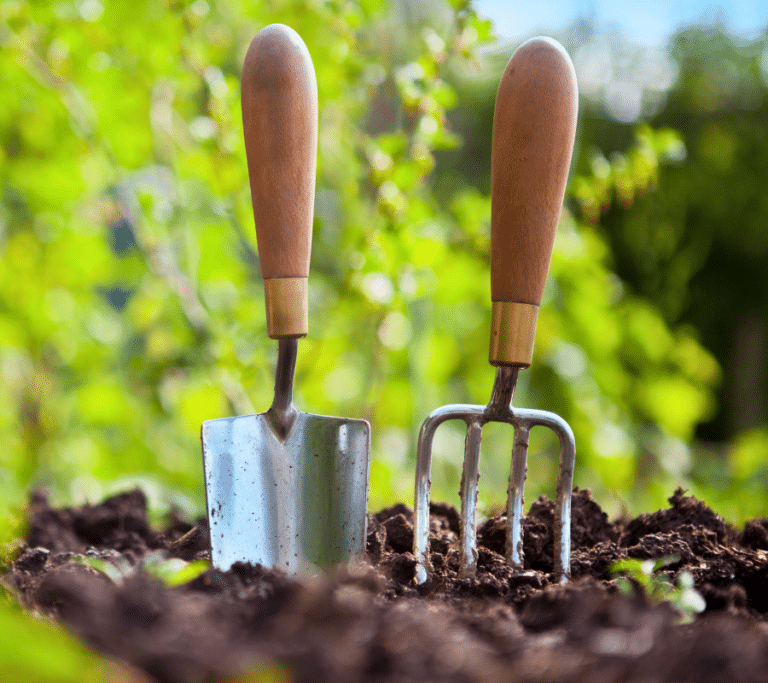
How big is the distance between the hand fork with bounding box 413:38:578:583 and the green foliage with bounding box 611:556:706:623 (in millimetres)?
55

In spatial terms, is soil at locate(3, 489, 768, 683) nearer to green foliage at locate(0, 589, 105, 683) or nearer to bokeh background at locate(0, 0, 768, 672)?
green foliage at locate(0, 589, 105, 683)

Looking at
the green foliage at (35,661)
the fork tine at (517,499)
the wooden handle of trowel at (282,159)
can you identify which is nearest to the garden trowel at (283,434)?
the wooden handle of trowel at (282,159)

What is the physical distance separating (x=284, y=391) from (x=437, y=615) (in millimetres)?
289

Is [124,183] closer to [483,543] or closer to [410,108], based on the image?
[410,108]

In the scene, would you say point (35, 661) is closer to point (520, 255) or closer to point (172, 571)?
point (172, 571)

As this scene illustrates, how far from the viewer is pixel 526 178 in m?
0.52

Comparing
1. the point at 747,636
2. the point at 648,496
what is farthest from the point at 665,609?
the point at 648,496

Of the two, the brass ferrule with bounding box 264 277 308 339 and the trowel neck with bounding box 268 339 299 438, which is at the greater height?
the brass ferrule with bounding box 264 277 308 339

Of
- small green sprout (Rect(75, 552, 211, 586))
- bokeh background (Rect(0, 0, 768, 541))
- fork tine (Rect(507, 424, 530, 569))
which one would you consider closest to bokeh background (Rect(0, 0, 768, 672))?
bokeh background (Rect(0, 0, 768, 541))

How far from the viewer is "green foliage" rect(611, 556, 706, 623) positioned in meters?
0.40

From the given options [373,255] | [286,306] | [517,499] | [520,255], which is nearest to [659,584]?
[517,499]

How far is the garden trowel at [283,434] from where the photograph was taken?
54cm

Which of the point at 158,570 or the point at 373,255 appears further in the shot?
the point at 373,255

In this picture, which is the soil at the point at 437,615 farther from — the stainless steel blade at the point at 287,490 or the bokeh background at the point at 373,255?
the bokeh background at the point at 373,255
